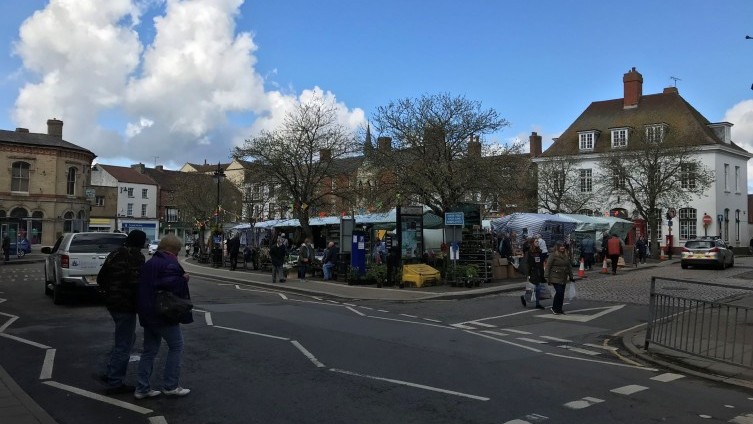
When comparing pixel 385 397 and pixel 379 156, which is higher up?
pixel 379 156

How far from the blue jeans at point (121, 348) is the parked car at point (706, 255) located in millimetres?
28045

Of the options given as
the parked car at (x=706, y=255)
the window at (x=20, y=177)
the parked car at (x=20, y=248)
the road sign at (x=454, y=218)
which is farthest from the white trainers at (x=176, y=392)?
the window at (x=20, y=177)

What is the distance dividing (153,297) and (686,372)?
729 centimetres

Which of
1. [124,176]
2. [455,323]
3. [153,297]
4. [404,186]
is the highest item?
[124,176]

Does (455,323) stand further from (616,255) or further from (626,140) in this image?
(626,140)

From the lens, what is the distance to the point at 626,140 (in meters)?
51.6

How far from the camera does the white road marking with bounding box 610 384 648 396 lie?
676 centimetres

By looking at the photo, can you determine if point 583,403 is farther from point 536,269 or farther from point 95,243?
point 95,243

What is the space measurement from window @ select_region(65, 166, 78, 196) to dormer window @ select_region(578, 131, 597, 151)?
157ft

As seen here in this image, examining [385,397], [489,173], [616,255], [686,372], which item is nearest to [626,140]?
[616,255]

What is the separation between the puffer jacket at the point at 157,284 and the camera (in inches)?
235

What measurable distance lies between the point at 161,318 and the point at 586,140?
Result: 180 ft

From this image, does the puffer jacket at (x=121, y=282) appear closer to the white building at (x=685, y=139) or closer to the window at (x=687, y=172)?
the window at (x=687, y=172)

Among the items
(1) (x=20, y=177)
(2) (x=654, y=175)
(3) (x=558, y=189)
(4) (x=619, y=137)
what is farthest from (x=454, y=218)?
(1) (x=20, y=177)
